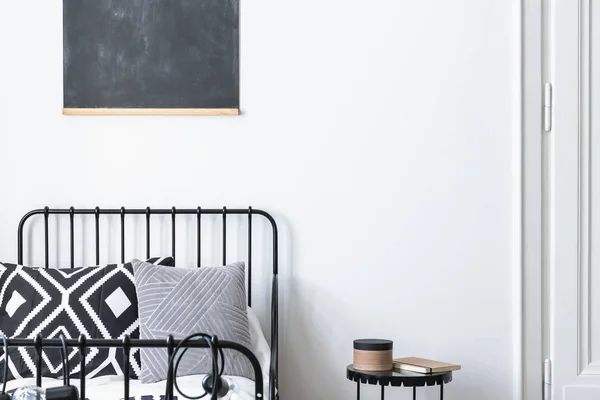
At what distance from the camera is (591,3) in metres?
2.72

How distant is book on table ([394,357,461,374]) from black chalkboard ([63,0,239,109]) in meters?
1.07

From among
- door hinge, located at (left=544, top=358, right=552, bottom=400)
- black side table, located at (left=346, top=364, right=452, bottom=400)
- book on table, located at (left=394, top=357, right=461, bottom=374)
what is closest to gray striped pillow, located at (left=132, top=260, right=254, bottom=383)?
black side table, located at (left=346, top=364, right=452, bottom=400)

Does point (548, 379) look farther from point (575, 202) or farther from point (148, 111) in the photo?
point (148, 111)

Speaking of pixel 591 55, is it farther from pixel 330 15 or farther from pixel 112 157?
pixel 112 157

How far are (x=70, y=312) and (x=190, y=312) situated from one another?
1.34 ft

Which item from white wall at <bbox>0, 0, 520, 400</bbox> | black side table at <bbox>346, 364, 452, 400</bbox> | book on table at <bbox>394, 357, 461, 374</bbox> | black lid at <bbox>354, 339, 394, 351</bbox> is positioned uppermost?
white wall at <bbox>0, 0, 520, 400</bbox>

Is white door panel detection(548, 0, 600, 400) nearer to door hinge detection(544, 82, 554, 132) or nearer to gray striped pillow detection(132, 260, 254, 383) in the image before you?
door hinge detection(544, 82, 554, 132)

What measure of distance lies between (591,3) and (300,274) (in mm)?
1428

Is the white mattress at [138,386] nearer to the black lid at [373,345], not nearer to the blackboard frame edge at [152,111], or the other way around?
the black lid at [373,345]

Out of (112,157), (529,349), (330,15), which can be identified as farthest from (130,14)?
(529,349)

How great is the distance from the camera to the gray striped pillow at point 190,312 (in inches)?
86.9

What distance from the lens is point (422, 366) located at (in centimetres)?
240

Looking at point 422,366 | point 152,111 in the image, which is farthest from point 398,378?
point 152,111

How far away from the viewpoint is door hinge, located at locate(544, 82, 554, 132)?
2.71m
